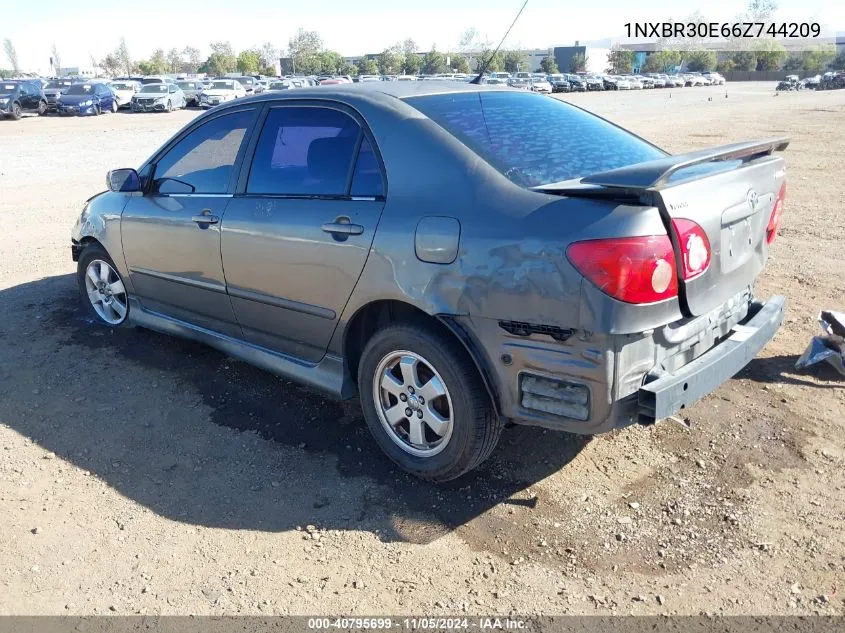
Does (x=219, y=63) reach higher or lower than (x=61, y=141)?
higher

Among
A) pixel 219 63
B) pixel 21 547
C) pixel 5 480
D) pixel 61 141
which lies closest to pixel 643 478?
pixel 21 547

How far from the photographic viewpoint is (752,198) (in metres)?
3.22

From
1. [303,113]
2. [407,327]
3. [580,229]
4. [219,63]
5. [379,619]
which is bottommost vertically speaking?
[379,619]

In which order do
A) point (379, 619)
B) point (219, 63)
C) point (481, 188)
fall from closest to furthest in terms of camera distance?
1. point (379, 619)
2. point (481, 188)
3. point (219, 63)

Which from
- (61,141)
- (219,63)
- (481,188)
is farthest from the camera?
(219,63)

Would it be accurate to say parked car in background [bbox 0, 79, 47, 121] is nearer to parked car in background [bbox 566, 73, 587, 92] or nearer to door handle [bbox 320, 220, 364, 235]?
door handle [bbox 320, 220, 364, 235]

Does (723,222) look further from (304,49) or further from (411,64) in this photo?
(304,49)

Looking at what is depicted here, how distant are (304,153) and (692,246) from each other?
2.07 metres

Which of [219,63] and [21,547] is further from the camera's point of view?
[219,63]

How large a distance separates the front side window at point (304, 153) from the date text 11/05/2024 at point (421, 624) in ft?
6.53

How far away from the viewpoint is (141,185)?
4.72m

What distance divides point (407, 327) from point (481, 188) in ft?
2.35

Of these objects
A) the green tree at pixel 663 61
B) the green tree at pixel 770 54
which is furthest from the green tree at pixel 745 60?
the green tree at pixel 663 61

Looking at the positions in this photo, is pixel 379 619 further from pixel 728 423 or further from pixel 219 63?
pixel 219 63
